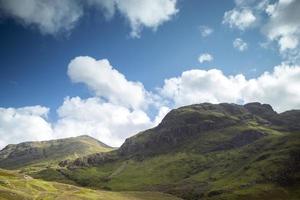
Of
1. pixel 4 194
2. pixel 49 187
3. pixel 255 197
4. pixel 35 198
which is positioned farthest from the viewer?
pixel 255 197

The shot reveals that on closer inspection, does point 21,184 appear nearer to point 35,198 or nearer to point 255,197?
point 35,198

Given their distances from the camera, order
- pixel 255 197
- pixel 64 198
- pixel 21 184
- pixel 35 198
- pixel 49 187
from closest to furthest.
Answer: pixel 35 198
pixel 64 198
pixel 21 184
pixel 49 187
pixel 255 197

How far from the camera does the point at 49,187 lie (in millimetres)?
184500

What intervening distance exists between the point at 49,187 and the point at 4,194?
166 feet

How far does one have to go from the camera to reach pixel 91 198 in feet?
568

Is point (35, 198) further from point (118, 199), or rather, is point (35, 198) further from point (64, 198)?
point (118, 199)

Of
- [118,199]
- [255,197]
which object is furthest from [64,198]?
[255,197]

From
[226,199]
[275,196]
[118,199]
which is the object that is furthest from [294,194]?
[118,199]

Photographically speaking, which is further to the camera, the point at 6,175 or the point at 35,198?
the point at 6,175

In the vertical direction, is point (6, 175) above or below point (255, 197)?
above

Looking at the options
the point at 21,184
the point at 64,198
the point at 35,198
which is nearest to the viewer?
the point at 35,198

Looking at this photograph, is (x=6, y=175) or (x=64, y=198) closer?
(x=64, y=198)

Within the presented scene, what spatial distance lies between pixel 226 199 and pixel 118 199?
63.7 m

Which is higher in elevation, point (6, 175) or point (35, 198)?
point (6, 175)
